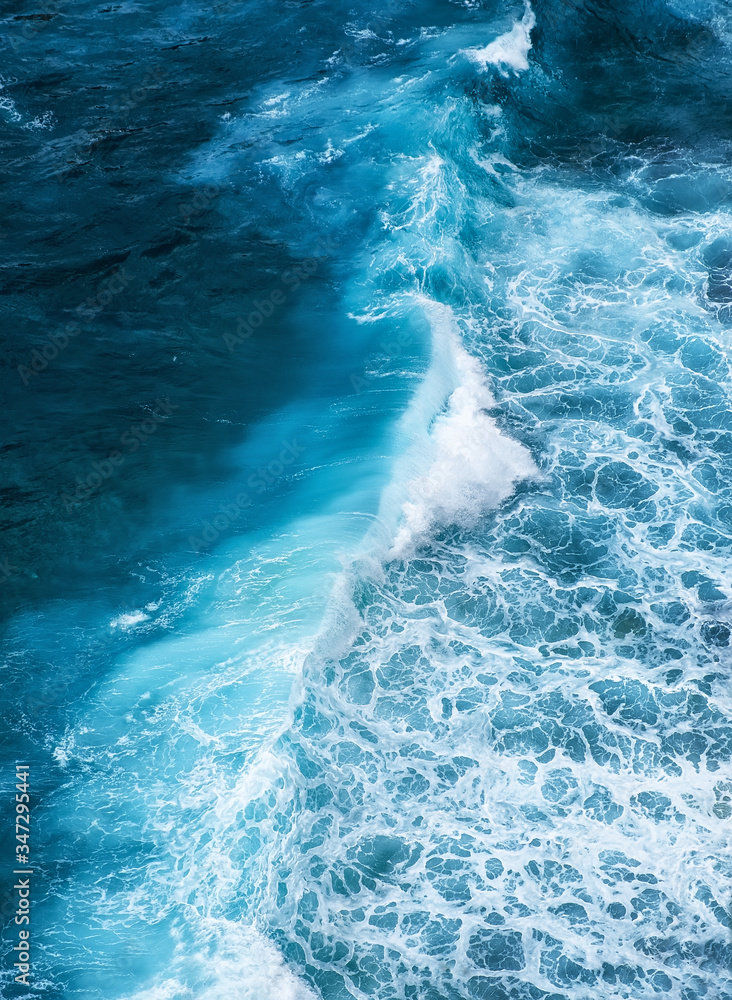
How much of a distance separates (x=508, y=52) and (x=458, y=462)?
18.8 m

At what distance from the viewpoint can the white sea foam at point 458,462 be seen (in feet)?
68.5

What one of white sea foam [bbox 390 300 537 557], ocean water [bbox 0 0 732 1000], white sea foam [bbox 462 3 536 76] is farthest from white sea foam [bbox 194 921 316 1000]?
white sea foam [bbox 462 3 536 76]

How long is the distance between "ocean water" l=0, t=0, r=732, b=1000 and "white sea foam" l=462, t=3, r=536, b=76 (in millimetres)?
152

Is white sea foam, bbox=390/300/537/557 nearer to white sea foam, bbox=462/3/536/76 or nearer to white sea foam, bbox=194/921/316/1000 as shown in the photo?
white sea foam, bbox=194/921/316/1000

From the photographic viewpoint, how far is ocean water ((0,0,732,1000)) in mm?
15867

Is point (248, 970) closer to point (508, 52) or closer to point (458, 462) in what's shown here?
point (458, 462)

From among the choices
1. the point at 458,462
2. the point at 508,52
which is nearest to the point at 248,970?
the point at 458,462

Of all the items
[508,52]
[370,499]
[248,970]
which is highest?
[508,52]

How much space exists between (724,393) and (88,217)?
1994 centimetres

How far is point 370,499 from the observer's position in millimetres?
21000

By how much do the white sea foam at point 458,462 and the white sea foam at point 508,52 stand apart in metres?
14.5

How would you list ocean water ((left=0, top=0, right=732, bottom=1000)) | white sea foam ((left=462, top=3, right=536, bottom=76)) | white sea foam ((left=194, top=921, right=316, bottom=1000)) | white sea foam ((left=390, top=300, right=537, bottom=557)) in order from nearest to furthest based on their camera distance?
white sea foam ((left=194, top=921, right=316, bottom=1000)), ocean water ((left=0, top=0, right=732, bottom=1000)), white sea foam ((left=390, top=300, right=537, bottom=557)), white sea foam ((left=462, top=3, right=536, bottom=76))

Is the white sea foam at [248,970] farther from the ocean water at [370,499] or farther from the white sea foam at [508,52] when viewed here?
the white sea foam at [508,52]

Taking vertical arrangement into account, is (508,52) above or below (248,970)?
above
